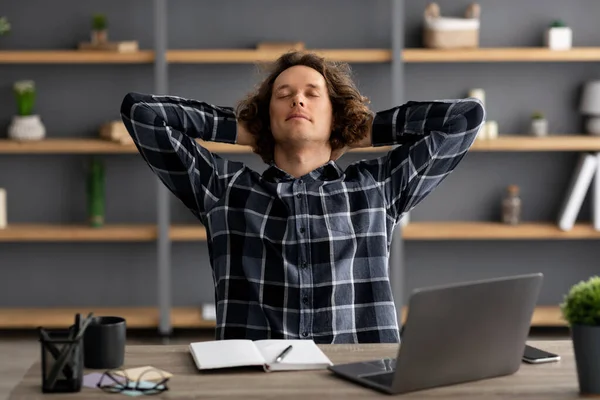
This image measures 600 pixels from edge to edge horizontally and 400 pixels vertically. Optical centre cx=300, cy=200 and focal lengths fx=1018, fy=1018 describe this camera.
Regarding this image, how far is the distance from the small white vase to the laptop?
329cm

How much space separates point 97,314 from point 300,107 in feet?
8.79

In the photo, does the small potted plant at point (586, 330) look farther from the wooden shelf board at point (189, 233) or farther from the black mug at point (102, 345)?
the wooden shelf board at point (189, 233)

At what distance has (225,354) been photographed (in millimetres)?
1851

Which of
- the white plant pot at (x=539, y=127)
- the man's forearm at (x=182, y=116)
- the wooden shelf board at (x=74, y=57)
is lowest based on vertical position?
the man's forearm at (x=182, y=116)

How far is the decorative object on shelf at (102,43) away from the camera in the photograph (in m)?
4.70

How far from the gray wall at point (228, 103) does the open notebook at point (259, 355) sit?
3.09 meters

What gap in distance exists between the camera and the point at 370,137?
2.63 m

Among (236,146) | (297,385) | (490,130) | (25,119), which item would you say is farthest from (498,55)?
(297,385)

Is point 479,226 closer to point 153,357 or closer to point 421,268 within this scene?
point 421,268

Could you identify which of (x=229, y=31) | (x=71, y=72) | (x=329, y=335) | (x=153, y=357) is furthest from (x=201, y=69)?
(x=153, y=357)

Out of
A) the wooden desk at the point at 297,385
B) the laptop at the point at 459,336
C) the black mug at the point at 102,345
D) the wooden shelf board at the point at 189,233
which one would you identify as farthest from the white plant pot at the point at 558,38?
the black mug at the point at 102,345

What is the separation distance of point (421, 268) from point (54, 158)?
1.89 meters

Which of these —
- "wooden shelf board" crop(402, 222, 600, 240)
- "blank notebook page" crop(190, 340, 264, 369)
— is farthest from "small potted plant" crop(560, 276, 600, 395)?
"wooden shelf board" crop(402, 222, 600, 240)

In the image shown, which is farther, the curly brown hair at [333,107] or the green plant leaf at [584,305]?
the curly brown hair at [333,107]
